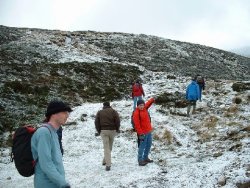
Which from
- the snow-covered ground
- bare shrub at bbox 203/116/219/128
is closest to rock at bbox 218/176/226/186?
the snow-covered ground

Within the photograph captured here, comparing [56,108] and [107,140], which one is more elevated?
[56,108]

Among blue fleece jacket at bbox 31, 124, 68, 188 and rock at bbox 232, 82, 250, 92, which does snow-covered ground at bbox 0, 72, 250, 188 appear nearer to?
rock at bbox 232, 82, 250, 92

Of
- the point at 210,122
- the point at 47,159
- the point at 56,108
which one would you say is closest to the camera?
the point at 47,159

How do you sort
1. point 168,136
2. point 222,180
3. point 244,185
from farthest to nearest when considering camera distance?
1. point 168,136
2. point 222,180
3. point 244,185

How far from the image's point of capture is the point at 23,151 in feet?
16.8

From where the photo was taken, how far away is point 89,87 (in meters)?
33.9

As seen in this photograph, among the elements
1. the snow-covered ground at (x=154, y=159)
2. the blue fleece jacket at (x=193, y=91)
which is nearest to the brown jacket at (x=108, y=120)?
the snow-covered ground at (x=154, y=159)

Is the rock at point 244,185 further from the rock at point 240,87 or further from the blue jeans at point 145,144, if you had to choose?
the rock at point 240,87

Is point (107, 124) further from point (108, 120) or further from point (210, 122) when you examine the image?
point (210, 122)

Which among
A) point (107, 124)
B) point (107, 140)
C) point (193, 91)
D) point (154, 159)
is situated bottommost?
point (154, 159)

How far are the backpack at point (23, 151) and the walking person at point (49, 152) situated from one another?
2.6 inches

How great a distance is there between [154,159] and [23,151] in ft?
34.1

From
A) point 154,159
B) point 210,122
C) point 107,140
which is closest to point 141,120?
point 107,140

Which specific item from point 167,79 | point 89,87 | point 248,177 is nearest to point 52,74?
point 89,87
